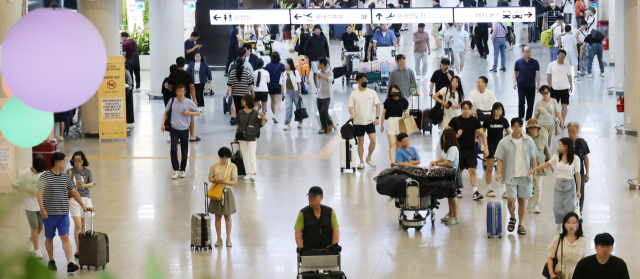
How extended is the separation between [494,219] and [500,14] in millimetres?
13534

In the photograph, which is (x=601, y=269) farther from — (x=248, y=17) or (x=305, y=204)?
(x=248, y=17)

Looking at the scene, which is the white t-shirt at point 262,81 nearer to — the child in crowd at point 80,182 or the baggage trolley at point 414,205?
the baggage trolley at point 414,205

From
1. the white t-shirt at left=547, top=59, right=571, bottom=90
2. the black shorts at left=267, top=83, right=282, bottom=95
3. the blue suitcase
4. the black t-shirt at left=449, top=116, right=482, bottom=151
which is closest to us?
the blue suitcase

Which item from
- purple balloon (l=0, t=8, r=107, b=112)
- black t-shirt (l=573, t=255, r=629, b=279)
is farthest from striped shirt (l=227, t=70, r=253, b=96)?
purple balloon (l=0, t=8, r=107, b=112)

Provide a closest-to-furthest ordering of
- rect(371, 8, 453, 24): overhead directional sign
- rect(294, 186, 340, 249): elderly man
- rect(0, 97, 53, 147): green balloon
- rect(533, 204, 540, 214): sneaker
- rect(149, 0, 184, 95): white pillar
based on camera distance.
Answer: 1. rect(0, 97, 53, 147): green balloon
2. rect(294, 186, 340, 249): elderly man
3. rect(533, 204, 540, 214): sneaker
4. rect(371, 8, 453, 24): overhead directional sign
5. rect(149, 0, 184, 95): white pillar

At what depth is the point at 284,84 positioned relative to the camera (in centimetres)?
1914

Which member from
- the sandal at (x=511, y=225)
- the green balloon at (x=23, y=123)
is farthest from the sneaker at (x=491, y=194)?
the green balloon at (x=23, y=123)

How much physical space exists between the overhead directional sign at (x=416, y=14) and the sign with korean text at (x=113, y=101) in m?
8.31

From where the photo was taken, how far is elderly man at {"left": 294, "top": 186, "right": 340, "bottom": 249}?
8102 mm

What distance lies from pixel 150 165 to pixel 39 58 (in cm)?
1398

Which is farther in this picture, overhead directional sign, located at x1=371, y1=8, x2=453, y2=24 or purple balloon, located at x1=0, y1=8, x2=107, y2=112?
overhead directional sign, located at x1=371, y1=8, x2=453, y2=24

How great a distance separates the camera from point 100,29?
17.8 m

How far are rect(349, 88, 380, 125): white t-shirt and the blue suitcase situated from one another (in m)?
4.70

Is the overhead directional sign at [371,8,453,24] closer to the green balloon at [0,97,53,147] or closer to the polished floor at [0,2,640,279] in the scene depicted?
the polished floor at [0,2,640,279]
